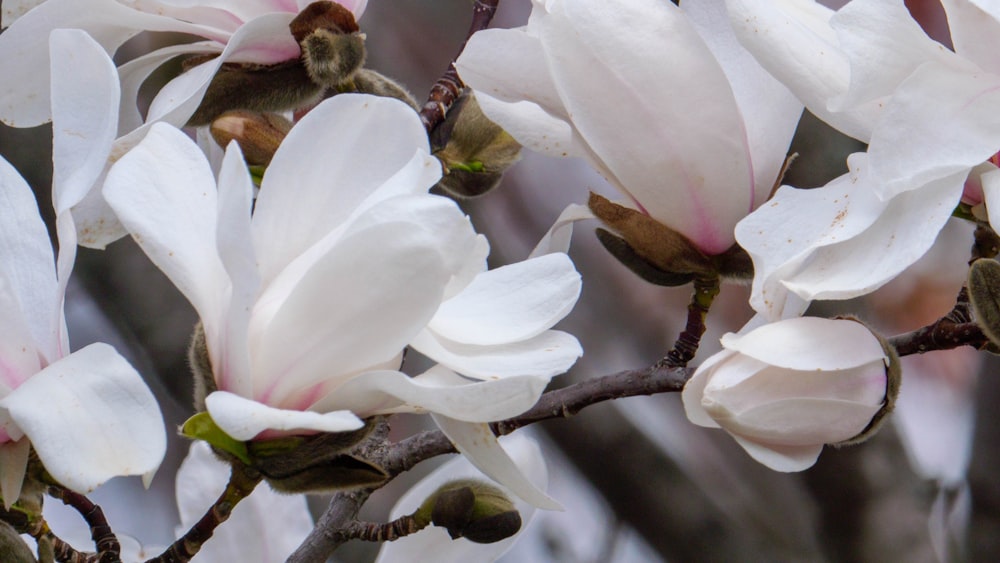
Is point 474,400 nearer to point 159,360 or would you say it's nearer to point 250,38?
point 250,38

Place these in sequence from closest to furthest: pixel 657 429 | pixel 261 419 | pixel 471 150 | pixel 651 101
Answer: pixel 261 419 < pixel 651 101 < pixel 471 150 < pixel 657 429

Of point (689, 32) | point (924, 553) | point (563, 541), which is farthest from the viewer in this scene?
point (563, 541)

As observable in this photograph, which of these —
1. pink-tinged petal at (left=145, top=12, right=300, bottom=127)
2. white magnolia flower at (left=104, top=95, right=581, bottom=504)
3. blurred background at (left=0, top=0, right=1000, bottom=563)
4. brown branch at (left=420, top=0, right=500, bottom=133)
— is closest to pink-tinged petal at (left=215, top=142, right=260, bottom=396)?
white magnolia flower at (left=104, top=95, right=581, bottom=504)

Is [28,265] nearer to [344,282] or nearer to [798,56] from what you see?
[344,282]

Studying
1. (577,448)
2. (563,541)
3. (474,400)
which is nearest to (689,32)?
(474,400)

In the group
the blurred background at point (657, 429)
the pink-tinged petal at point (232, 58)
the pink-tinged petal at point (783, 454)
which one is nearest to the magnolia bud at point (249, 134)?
the pink-tinged petal at point (232, 58)

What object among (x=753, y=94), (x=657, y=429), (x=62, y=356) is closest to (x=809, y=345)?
(x=753, y=94)

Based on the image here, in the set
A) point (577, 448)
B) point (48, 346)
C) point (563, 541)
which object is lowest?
point (563, 541)
